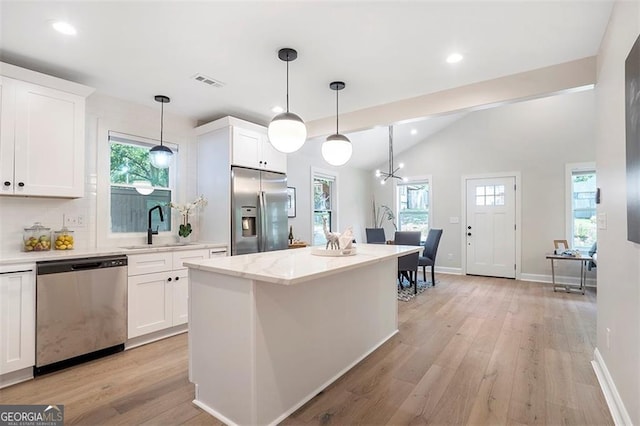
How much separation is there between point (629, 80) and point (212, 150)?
3695 mm

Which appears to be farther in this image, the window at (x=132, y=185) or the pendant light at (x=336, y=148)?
the window at (x=132, y=185)

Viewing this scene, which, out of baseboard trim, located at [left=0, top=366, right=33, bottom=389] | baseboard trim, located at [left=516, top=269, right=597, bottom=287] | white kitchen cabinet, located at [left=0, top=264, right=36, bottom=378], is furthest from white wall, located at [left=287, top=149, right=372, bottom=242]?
baseboard trim, located at [left=0, top=366, right=33, bottom=389]

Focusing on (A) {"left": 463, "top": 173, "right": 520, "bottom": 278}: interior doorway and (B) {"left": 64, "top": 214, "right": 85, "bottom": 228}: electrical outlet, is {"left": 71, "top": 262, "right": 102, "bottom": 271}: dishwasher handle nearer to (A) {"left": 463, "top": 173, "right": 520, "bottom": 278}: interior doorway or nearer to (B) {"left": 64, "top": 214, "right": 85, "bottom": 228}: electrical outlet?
(B) {"left": 64, "top": 214, "right": 85, "bottom": 228}: electrical outlet

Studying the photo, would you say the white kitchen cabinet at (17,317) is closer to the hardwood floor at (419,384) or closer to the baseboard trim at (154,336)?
the hardwood floor at (419,384)

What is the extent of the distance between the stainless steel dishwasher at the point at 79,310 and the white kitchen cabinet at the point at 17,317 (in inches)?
1.6

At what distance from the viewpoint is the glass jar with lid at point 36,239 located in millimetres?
2689

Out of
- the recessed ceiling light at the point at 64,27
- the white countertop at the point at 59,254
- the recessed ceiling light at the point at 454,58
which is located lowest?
the white countertop at the point at 59,254

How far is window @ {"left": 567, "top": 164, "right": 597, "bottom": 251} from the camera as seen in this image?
5.46 meters

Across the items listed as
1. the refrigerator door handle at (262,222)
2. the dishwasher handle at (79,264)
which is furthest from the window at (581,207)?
the dishwasher handle at (79,264)

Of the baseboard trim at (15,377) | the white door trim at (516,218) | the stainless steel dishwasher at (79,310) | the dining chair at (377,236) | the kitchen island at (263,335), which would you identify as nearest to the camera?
the kitchen island at (263,335)

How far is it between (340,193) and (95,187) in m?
4.53

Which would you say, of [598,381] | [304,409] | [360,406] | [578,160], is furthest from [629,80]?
[578,160]

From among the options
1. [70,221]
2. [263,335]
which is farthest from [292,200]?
[263,335]

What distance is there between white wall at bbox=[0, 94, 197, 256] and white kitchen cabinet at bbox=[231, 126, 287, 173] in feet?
2.52
